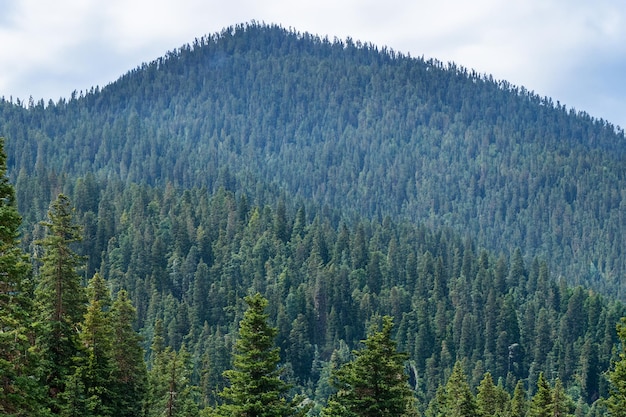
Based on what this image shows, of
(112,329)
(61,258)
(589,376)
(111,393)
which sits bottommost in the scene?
(111,393)

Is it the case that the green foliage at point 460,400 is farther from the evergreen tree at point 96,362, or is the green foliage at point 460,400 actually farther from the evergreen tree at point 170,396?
the evergreen tree at point 96,362

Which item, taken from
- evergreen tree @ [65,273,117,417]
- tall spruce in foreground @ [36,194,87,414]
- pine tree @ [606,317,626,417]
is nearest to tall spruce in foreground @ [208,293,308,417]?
evergreen tree @ [65,273,117,417]

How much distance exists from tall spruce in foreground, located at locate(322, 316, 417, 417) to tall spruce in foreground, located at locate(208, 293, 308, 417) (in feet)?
11.3

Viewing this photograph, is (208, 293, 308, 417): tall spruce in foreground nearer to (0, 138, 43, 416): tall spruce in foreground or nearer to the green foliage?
(0, 138, 43, 416): tall spruce in foreground

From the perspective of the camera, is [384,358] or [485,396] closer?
[384,358]

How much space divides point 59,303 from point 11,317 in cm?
1460

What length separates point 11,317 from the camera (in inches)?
1138

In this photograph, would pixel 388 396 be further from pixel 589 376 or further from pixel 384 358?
pixel 589 376

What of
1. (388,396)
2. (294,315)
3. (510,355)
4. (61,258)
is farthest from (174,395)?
(510,355)

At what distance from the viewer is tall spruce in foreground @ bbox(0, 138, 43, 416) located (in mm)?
28047

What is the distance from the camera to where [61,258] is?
142 ft

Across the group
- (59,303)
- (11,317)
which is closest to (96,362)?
(59,303)

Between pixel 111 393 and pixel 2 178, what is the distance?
1822cm

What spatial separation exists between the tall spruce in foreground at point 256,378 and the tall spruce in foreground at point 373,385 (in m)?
3.46
